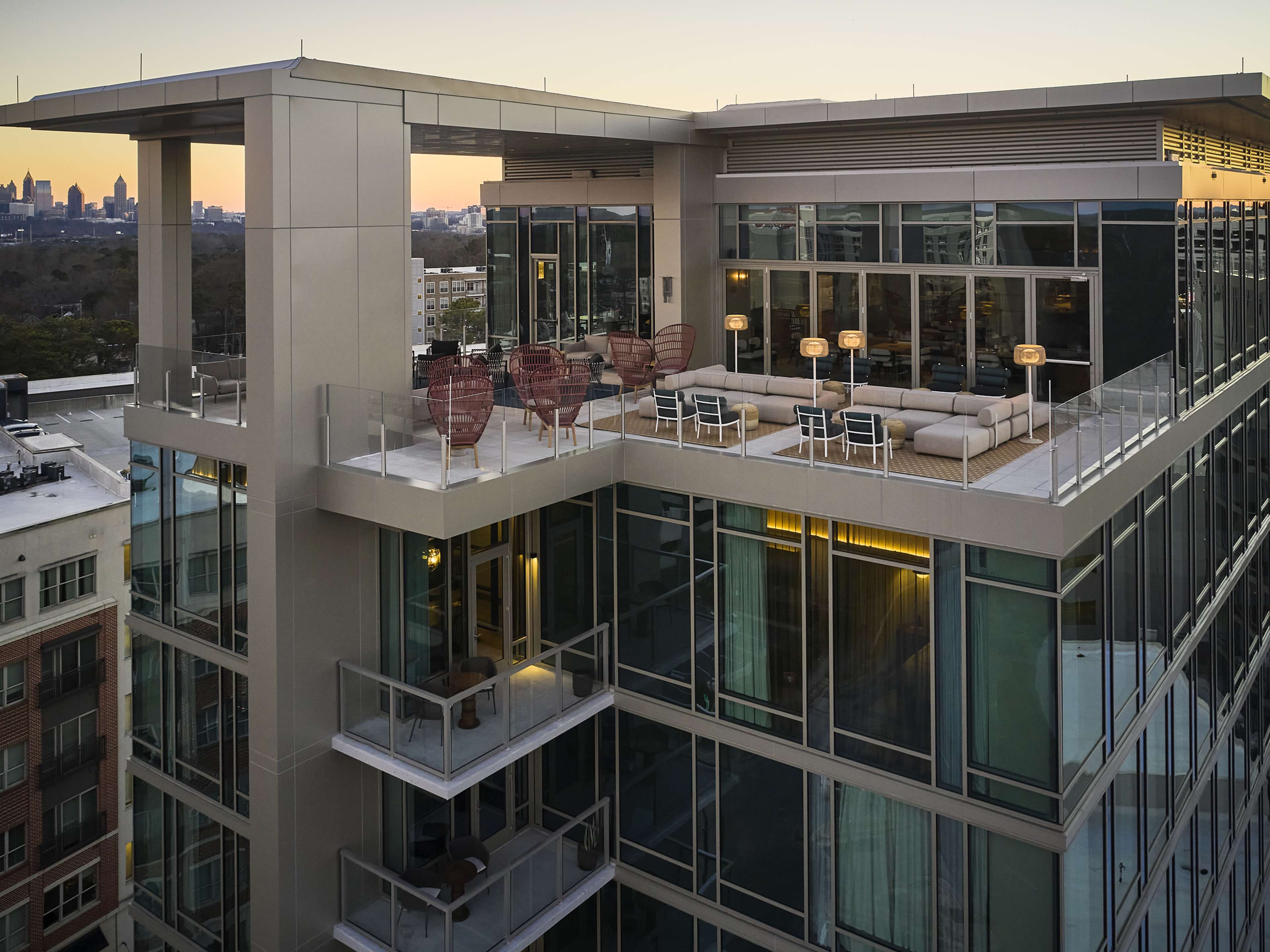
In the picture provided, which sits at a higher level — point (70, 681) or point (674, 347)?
point (674, 347)

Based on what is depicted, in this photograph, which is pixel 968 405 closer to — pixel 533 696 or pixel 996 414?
pixel 996 414

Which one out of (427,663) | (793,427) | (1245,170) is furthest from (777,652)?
(1245,170)

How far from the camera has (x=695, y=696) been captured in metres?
13.5

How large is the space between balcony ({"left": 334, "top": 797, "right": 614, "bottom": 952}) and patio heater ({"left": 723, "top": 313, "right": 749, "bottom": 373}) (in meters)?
8.59

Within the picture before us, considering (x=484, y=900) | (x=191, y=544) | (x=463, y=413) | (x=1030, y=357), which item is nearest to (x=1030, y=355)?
(x=1030, y=357)

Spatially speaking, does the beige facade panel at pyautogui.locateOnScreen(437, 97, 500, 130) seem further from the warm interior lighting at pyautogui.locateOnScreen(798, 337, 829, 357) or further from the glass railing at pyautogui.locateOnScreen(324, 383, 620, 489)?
the warm interior lighting at pyautogui.locateOnScreen(798, 337, 829, 357)

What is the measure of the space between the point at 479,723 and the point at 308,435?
12.7 feet

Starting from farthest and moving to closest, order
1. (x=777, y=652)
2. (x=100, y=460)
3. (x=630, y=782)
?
1. (x=100, y=460)
2. (x=630, y=782)
3. (x=777, y=652)

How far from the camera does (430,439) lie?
12.5m

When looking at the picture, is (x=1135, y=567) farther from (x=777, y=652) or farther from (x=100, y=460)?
(x=100, y=460)

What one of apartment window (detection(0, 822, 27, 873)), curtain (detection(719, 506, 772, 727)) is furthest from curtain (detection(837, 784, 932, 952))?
apartment window (detection(0, 822, 27, 873))

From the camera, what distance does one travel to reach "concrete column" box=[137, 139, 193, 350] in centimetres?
1495

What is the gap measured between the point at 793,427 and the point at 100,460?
121 ft

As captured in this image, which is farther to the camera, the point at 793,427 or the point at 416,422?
the point at 793,427
